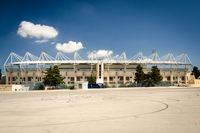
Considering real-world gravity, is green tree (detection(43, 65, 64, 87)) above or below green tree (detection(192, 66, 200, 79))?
below

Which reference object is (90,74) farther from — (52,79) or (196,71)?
(52,79)

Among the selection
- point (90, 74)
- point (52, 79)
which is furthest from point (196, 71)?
point (52, 79)

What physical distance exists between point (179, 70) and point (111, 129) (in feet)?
542

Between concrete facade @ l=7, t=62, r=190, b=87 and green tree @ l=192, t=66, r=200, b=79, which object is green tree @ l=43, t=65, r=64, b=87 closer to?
concrete facade @ l=7, t=62, r=190, b=87

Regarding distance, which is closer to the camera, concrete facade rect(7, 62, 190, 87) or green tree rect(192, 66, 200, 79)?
concrete facade rect(7, 62, 190, 87)

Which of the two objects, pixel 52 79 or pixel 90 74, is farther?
pixel 90 74

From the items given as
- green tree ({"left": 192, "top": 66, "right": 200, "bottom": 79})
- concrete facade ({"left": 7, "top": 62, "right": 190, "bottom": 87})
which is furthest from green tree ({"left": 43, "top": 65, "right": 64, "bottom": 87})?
green tree ({"left": 192, "top": 66, "right": 200, "bottom": 79})

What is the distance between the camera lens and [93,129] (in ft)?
35.4

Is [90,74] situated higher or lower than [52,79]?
higher

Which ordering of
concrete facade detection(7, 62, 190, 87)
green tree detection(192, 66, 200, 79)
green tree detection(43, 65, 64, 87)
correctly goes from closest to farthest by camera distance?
green tree detection(43, 65, 64, 87) → concrete facade detection(7, 62, 190, 87) → green tree detection(192, 66, 200, 79)

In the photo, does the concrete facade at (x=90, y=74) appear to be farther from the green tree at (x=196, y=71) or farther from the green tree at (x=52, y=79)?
the green tree at (x=52, y=79)

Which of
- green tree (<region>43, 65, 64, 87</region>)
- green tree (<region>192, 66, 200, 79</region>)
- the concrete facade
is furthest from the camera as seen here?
green tree (<region>192, 66, 200, 79</region>)

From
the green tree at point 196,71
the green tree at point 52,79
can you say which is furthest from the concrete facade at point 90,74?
the green tree at point 52,79

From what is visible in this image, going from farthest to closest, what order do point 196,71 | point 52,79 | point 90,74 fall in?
point 196,71
point 90,74
point 52,79
